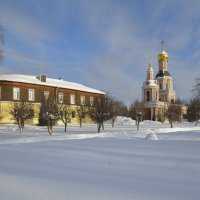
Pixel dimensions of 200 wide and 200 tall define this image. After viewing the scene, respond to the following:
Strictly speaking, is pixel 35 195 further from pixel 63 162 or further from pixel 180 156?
pixel 180 156

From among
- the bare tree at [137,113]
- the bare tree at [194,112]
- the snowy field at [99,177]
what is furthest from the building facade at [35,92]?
the snowy field at [99,177]

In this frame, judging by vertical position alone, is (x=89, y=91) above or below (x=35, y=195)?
above

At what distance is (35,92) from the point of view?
54.0 m

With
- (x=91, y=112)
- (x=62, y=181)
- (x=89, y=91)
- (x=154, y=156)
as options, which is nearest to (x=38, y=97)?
(x=89, y=91)

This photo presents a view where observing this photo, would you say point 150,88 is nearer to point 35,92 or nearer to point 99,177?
point 35,92

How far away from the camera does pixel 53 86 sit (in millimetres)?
56031

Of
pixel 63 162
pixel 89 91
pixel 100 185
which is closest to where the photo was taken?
pixel 100 185

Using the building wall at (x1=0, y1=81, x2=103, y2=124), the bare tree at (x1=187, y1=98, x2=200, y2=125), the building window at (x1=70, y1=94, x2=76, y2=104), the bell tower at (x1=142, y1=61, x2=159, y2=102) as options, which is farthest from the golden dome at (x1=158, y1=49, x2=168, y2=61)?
the building window at (x1=70, y1=94, x2=76, y2=104)

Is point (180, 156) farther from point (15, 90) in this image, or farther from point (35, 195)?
point (15, 90)

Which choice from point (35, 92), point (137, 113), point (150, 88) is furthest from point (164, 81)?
point (35, 92)

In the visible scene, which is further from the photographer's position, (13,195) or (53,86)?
(53,86)

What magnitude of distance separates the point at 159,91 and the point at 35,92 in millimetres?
45210

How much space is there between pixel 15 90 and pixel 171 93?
50.4 m

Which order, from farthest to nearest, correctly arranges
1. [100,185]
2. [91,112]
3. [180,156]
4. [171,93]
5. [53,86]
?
1. [171,93]
2. [53,86]
3. [91,112]
4. [180,156]
5. [100,185]
